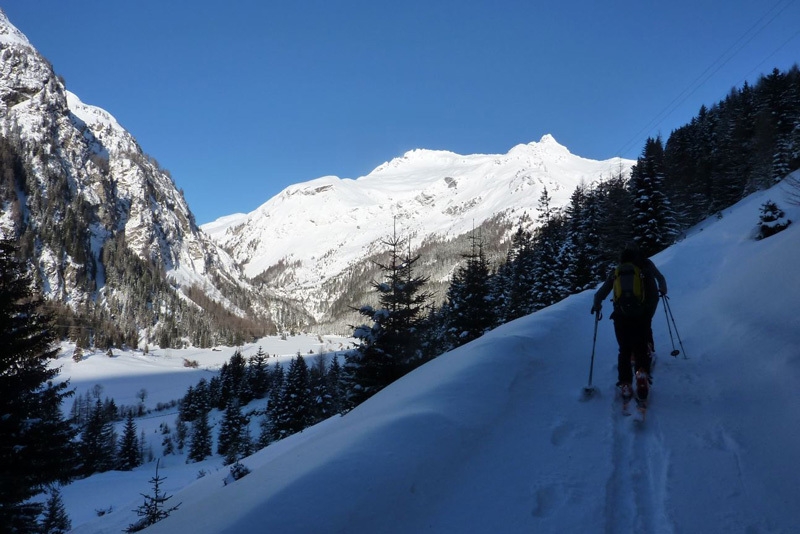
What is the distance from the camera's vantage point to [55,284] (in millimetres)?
140500

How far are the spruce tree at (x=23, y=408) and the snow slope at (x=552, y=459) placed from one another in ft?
27.5

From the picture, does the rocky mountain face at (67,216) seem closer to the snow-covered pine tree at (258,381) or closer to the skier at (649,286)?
the snow-covered pine tree at (258,381)

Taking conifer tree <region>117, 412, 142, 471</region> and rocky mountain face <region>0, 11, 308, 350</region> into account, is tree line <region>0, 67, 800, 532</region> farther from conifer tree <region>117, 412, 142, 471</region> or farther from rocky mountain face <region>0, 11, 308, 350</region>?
rocky mountain face <region>0, 11, 308, 350</region>

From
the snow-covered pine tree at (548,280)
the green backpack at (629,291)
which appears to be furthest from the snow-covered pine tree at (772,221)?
the snow-covered pine tree at (548,280)

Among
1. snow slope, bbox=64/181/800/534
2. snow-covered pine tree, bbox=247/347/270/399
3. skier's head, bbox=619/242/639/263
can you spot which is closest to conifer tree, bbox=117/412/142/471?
snow-covered pine tree, bbox=247/347/270/399

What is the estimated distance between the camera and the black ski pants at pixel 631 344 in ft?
18.0

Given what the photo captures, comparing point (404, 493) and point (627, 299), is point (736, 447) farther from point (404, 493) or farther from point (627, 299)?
point (404, 493)

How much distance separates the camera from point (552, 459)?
411 centimetres

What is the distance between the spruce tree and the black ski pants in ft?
42.8

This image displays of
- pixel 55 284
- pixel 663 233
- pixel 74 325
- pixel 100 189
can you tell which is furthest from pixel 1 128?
pixel 663 233

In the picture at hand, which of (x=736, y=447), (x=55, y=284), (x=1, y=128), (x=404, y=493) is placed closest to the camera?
(x=404, y=493)

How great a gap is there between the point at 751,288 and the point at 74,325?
156429mm

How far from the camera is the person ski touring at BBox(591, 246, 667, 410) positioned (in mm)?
5493

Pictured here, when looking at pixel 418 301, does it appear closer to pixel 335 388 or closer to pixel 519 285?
pixel 519 285
